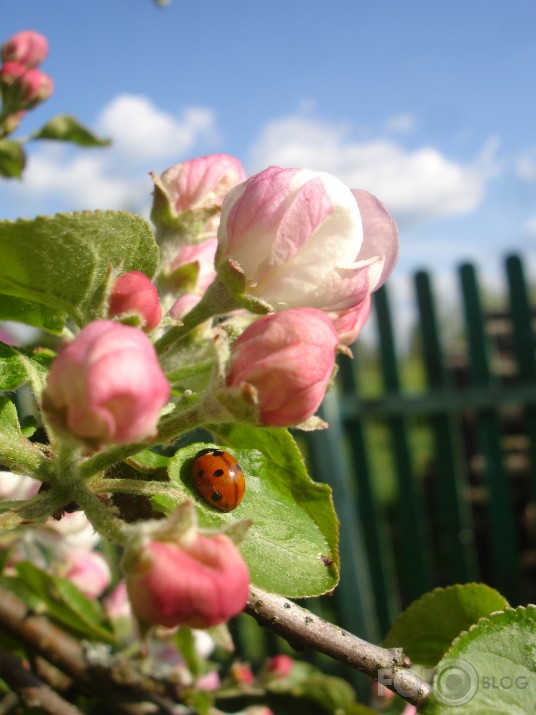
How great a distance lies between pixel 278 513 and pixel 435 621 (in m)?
0.23

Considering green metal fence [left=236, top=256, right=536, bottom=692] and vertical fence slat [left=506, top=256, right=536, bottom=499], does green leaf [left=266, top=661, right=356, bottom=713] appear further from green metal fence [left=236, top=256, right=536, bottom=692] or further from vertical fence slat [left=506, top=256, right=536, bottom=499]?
vertical fence slat [left=506, top=256, right=536, bottom=499]

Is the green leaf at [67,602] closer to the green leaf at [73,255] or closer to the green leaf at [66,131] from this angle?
the green leaf at [73,255]

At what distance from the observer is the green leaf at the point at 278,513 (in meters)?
0.65

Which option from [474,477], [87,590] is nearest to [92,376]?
[87,590]

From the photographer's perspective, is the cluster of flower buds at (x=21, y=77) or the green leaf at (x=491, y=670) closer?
the green leaf at (x=491, y=670)


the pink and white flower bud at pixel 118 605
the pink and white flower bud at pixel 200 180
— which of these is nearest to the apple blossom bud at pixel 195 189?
the pink and white flower bud at pixel 200 180

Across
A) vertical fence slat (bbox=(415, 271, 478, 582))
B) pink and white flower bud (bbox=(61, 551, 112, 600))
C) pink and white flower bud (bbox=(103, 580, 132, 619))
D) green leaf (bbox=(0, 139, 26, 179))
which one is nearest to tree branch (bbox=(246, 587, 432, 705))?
pink and white flower bud (bbox=(61, 551, 112, 600))

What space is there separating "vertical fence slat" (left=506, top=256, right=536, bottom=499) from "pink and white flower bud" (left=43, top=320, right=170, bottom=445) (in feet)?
11.2

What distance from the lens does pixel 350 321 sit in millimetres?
693

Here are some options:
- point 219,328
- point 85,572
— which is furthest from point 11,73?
point 219,328

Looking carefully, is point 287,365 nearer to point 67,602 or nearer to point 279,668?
point 67,602

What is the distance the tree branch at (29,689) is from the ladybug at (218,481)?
0.53 meters

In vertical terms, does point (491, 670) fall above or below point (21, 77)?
below

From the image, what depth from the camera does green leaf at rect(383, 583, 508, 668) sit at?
A: 79 cm
